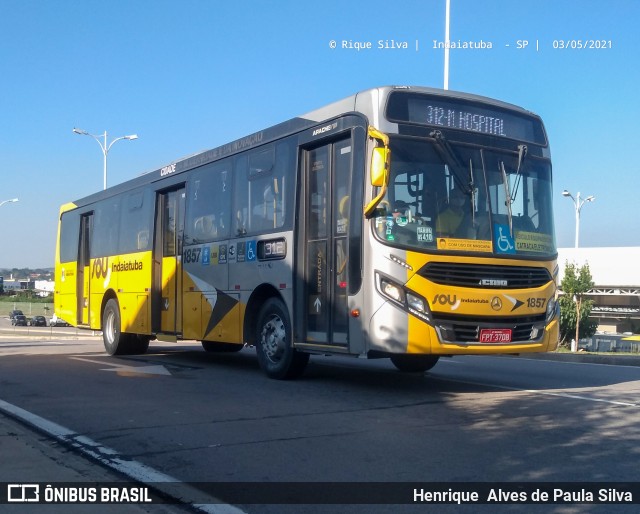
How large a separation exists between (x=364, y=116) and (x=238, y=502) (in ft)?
17.5

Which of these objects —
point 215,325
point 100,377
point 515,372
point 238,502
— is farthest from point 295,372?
point 238,502

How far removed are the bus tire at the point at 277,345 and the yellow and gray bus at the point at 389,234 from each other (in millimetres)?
28

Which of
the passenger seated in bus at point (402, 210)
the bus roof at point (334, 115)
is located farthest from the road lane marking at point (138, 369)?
the passenger seated in bus at point (402, 210)

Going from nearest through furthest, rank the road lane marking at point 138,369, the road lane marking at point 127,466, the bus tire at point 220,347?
the road lane marking at point 127,466, the road lane marking at point 138,369, the bus tire at point 220,347

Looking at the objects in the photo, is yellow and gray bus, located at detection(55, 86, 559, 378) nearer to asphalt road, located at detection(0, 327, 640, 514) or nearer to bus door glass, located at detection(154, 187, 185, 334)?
asphalt road, located at detection(0, 327, 640, 514)

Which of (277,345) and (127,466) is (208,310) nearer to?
(277,345)

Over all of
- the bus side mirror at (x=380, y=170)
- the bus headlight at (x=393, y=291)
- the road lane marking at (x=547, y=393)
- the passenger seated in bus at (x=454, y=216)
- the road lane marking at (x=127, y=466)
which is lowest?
the road lane marking at (x=127, y=466)

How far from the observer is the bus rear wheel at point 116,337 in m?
15.8

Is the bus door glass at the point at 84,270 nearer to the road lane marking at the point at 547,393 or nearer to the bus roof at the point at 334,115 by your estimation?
the bus roof at the point at 334,115

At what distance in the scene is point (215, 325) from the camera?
39.6ft

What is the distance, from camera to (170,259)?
45.7ft

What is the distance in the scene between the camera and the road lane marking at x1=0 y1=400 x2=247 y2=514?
495cm

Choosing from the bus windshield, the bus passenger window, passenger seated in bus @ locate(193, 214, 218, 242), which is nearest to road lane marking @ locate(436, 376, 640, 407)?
the bus windshield

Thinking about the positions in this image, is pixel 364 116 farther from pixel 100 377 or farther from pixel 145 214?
pixel 145 214
